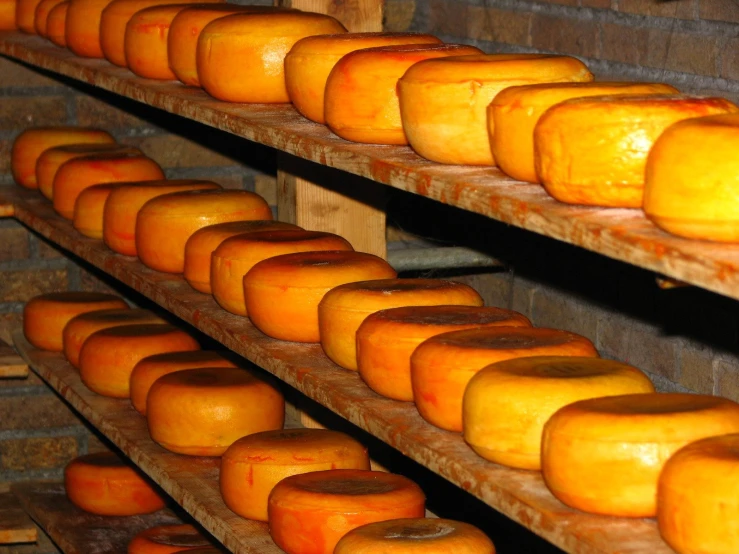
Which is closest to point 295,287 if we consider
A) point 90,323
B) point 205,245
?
point 205,245

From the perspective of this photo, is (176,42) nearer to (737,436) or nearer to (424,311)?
(424,311)

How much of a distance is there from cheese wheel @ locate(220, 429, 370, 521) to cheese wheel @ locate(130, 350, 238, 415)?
18.1 inches

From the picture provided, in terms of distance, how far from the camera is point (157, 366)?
2.63m

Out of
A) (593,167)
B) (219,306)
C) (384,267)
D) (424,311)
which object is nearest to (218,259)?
(219,306)

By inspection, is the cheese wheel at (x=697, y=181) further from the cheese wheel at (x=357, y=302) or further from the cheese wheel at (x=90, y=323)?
the cheese wheel at (x=90, y=323)

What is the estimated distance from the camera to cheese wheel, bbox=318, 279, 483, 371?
186cm

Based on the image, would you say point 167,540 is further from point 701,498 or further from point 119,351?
point 701,498

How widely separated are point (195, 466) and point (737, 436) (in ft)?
4.22

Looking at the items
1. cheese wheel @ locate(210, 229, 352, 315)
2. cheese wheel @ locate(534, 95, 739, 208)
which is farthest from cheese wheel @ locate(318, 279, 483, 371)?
cheese wheel @ locate(534, 95, 739, 208)

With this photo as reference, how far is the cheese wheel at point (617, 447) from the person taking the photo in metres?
1.29

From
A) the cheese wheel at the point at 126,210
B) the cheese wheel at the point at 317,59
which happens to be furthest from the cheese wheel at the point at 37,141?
the cheese wheel at the point at 317,59

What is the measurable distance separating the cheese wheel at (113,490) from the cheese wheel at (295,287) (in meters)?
0.97

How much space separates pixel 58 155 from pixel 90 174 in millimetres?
189

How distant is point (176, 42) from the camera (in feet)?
7.55
